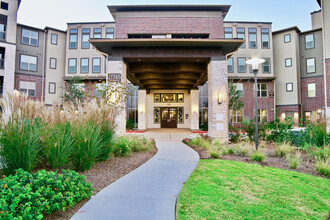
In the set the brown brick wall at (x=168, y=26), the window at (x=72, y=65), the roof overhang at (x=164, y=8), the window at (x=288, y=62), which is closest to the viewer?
the brown brick wall at (x=168, y=26)

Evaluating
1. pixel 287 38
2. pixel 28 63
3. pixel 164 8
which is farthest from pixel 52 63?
pixel 287 38

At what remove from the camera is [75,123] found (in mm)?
4699

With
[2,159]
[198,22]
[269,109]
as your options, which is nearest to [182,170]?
[2,159]

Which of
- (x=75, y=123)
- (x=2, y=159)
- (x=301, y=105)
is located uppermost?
(x=301, y=105)

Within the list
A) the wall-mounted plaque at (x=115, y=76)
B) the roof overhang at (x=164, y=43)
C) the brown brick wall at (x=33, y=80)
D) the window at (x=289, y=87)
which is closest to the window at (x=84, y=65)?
the brown brick wall at (x=33, y=80)

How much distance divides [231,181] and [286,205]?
47.4 inches

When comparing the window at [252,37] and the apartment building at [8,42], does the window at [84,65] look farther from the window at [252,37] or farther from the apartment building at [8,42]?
the window at [252,37]

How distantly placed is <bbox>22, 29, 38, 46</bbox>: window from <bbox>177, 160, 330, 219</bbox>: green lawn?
23.7 meters

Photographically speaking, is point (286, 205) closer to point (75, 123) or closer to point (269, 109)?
point (75, 123)

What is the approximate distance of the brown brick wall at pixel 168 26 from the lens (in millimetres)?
12742

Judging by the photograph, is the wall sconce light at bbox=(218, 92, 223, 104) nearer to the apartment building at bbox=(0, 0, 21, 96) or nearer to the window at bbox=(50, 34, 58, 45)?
the apartment building at bbox=(0, 0, 21, 96)

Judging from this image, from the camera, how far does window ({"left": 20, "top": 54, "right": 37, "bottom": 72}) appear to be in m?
20.9

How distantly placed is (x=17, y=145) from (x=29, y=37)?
2303 centimetres

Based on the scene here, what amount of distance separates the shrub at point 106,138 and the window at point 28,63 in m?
20.7
